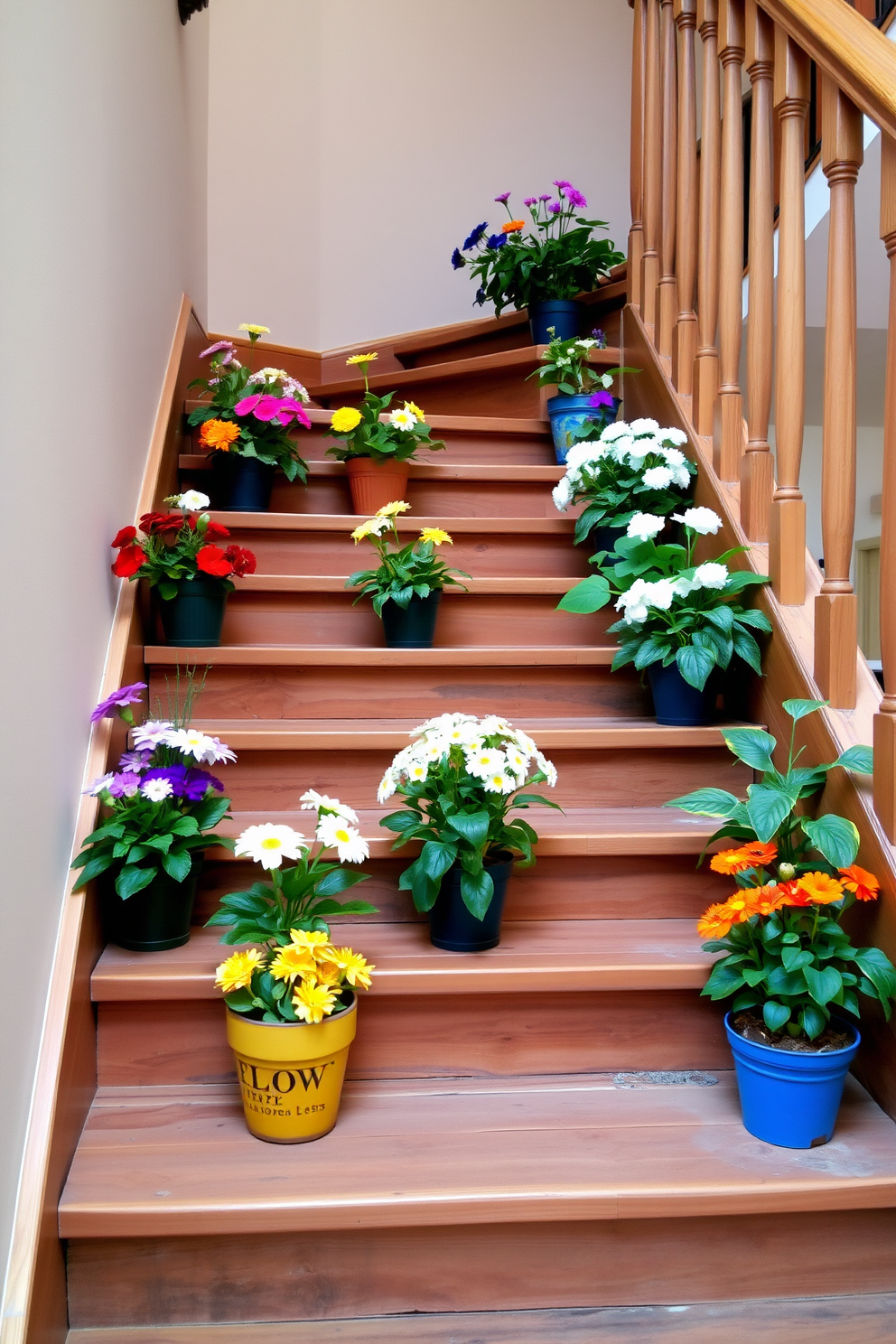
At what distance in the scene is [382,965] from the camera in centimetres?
136

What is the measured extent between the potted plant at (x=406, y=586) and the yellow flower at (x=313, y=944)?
2.77ft

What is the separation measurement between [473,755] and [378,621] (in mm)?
787

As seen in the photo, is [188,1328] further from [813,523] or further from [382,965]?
[813,523]

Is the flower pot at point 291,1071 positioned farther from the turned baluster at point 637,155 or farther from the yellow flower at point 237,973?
the turned baluster at point 637,155

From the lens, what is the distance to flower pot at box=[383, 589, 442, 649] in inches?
76.4

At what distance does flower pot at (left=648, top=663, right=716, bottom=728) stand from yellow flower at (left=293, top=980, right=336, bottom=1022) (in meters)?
0.87

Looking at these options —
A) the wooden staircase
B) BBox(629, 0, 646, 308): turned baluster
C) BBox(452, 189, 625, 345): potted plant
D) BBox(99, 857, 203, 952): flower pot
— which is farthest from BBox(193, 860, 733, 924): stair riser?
BBox(452, 189, 625, 345): potted plant

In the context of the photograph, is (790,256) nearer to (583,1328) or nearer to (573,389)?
(573,389)

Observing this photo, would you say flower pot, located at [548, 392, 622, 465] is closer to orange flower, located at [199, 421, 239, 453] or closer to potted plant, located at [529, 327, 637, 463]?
potted plant, located at [529, 327, 637, 463]

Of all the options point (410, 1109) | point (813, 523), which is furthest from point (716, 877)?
point (813, 523)

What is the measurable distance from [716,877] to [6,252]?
4.34ft

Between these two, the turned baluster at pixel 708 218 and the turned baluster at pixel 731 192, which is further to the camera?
the turned baluster at pixel 708 218

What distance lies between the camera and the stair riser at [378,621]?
6.79 ft

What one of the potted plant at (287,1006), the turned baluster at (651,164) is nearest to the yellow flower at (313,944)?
the potted plant at (287,1006)
